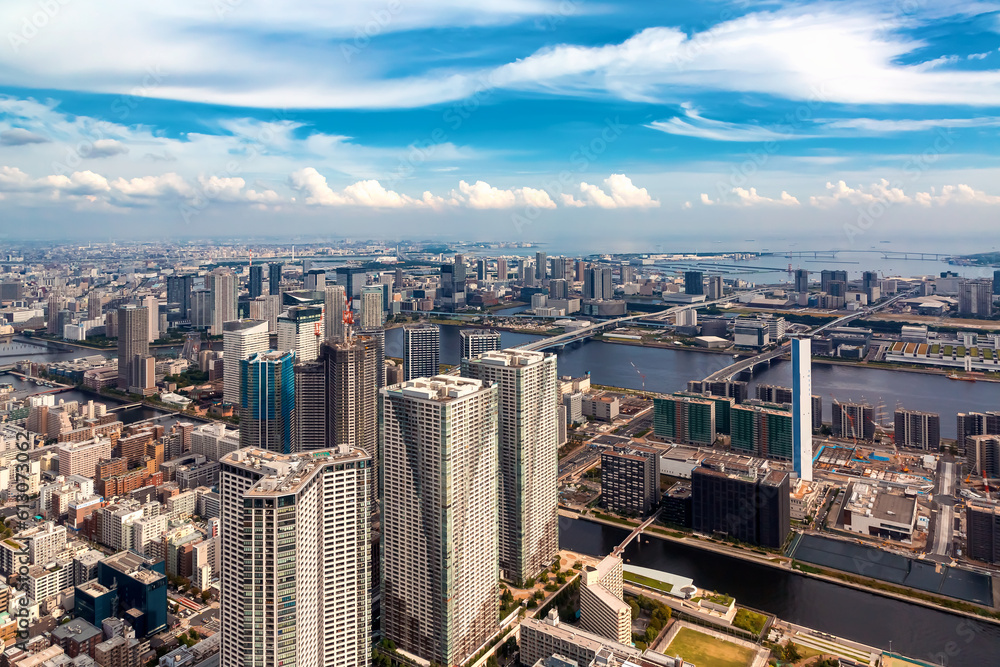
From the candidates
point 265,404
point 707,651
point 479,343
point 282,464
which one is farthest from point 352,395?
point 479,343

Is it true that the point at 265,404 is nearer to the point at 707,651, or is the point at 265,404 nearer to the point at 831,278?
the point at 707,651

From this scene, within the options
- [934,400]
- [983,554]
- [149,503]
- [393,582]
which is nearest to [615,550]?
[393,582]

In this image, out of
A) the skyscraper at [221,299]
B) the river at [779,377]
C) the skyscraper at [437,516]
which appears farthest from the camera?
the skyscraper at [221,299]

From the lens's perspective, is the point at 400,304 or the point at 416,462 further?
the point at 400,304

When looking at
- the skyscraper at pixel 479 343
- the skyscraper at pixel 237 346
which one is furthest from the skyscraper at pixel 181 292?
the skyscraper at pixel 479 343

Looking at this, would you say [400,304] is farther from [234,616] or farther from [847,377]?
[234,616]

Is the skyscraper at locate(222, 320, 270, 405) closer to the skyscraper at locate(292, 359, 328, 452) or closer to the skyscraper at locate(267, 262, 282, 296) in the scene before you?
the skyscraper at locate(292, 359, 328, 452)

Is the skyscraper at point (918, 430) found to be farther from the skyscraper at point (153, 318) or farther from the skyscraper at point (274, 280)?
the skyscraper at point (274, 280)
